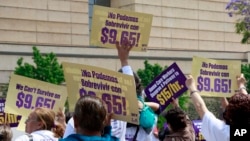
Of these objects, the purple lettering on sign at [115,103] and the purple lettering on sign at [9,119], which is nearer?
the purple lettering on sign at [115,103]

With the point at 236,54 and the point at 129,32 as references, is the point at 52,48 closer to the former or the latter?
the point at 236,54

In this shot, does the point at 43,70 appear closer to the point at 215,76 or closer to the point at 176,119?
the point at 215,76

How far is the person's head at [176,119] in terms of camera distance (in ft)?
21.6

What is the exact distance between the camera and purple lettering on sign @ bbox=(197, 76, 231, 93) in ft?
21.9

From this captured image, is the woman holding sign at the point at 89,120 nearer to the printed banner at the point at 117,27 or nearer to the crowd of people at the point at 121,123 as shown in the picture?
the crowd of people at the point at 121,123

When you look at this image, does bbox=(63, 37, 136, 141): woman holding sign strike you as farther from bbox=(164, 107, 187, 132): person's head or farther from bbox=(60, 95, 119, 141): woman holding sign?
→ bbox=(60, 95, 119, 141): woman holding sign

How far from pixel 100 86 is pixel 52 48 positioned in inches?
934

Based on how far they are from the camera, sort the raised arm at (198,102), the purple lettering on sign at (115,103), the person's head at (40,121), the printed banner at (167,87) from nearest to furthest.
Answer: the raised arm at (198,102), the purple lettering on sign at (115,103), the person's head at (40,121), the printed banner at (167,87)

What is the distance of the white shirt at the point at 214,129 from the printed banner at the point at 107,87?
2.13 feet

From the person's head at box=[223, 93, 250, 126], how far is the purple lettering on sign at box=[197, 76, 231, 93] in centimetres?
225

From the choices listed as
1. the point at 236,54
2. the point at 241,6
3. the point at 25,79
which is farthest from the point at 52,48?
the point at 25,79

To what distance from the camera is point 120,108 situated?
4.91 meters

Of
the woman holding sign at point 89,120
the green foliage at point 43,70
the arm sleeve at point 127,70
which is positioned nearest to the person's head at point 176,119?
the arm sleeve at point 127,70

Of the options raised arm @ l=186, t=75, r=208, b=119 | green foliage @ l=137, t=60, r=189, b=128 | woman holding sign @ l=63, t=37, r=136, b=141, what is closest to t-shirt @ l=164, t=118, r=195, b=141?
woman holding sign @ l=63, t=37, r=136, b=141
